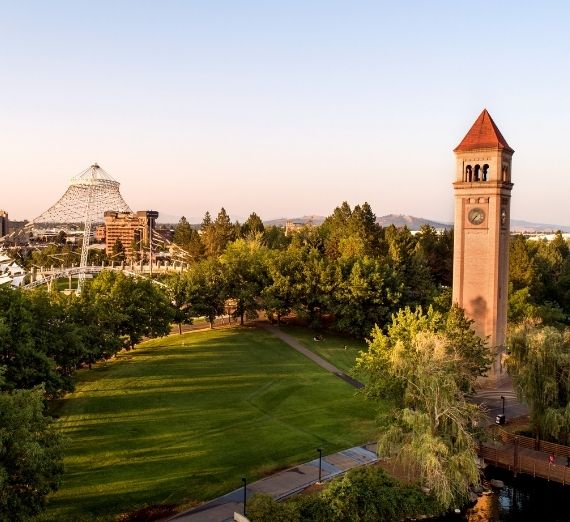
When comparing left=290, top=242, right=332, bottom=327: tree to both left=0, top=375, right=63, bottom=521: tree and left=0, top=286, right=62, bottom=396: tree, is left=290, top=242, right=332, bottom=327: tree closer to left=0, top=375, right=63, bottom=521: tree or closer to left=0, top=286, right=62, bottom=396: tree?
left=0, top=286, right=62, bottom=396: tree

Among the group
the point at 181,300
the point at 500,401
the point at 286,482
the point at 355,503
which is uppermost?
the point at 181,300

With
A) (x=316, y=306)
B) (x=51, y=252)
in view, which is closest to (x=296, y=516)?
(x=316, y=306)

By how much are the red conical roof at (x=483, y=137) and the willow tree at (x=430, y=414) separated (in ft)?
76.8

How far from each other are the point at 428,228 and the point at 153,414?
64500 millimetres

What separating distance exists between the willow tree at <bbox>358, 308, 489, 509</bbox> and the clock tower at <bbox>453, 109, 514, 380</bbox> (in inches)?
698

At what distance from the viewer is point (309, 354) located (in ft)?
195

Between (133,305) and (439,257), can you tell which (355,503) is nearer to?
→ (133,305)

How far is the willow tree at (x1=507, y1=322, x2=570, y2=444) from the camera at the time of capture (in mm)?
35906

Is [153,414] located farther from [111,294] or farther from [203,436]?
[111,294]

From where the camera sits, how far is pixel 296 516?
26.3 metres

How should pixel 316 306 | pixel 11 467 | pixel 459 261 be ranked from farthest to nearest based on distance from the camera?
1. pixel 316 306
2. pixel 459 261
3. pixel 11 467

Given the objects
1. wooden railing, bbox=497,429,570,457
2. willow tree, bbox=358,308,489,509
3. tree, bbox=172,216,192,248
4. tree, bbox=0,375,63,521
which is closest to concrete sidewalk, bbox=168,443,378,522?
willow tree, bbox=358,308,489,509

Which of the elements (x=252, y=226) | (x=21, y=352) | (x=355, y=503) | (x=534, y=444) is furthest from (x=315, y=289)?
(x=252, y=226)

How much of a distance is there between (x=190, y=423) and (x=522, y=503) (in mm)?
21070
